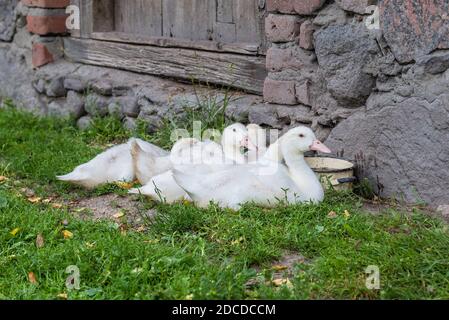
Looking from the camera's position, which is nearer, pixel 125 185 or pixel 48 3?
pixel 125 185

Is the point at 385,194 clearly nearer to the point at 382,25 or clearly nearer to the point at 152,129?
the point at 382,25

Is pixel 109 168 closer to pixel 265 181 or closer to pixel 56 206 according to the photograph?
pixel 56 206

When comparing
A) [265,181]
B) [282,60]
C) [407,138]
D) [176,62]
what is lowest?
[265,181]

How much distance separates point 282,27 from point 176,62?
1401 millimetres

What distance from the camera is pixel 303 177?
4.64 metres

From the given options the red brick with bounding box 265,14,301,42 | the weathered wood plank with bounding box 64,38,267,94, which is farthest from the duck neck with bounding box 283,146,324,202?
the weathered wood plank with bounding box 64,38,267,94

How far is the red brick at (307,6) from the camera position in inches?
199

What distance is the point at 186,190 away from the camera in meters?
4.61

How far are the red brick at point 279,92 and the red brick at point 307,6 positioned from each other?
0.48 m

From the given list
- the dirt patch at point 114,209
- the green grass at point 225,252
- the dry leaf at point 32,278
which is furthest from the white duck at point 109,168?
the dry leaf at point 32,278

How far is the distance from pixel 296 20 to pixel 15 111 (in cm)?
333
